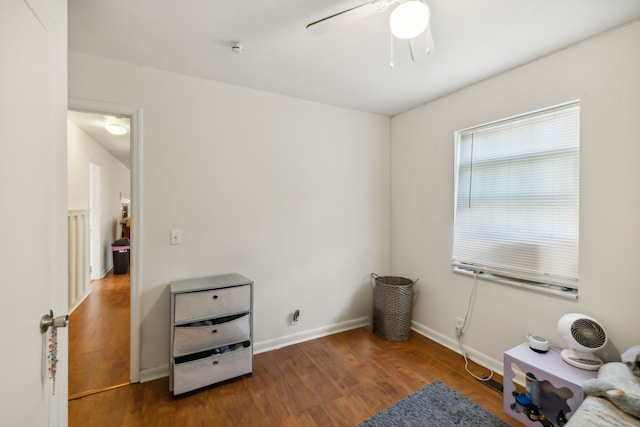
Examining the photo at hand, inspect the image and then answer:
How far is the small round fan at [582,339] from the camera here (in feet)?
5.34

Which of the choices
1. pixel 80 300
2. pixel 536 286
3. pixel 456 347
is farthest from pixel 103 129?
pixel 536 286

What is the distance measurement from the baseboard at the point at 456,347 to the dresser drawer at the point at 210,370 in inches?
70.6

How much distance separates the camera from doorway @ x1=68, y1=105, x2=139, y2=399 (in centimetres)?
212

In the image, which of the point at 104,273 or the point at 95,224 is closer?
the point at 95,224

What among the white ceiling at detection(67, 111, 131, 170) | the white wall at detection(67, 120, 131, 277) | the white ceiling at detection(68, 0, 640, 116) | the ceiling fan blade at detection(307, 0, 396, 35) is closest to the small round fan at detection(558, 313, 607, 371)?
the white ceiling at detection(68, 0, 640, 116)

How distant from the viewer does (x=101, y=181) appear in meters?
5.18

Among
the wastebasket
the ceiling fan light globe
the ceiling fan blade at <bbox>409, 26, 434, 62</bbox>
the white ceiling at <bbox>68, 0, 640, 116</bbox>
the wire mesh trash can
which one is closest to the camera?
the ceiling fan light globe

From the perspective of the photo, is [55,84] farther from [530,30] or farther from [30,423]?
[530,30]

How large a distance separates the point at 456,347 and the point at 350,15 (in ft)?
9.06

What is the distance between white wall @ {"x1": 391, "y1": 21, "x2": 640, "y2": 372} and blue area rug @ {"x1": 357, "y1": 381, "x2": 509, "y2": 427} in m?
0.60

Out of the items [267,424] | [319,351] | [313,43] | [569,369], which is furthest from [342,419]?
[313,43]

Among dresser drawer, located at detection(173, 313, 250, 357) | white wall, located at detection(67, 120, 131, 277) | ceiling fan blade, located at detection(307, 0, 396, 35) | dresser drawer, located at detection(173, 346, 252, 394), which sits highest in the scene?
ceiling fan blade, located at detection(307, 0, 396, 35)

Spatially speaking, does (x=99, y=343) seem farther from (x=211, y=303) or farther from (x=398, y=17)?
(x=398, y=17)

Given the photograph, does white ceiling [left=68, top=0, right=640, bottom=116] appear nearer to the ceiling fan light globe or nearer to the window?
the ceiling fan light globe
